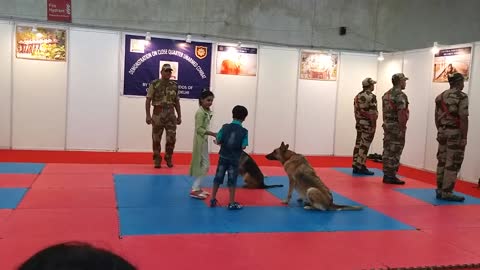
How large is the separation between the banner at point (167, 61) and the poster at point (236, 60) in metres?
0.34

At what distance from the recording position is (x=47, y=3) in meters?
11.9

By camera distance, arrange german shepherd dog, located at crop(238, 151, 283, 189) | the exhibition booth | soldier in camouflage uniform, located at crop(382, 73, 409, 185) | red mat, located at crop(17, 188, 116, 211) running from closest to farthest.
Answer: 1. red mat, located at crop(17, 188, 116, 211)
2. german shepherd dog, located at crop(238, 151, 283, 189)
3. soldier in camouflage uniform, located at crop(382, 73, 409, 185)
4. the exhibition booth

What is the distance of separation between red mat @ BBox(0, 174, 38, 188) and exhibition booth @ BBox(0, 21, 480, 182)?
3.91 metres

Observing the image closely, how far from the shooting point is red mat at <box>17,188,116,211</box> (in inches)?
257

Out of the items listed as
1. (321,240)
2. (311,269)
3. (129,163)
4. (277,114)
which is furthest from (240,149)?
(277,114)

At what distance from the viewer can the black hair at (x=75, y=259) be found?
3.03 ft

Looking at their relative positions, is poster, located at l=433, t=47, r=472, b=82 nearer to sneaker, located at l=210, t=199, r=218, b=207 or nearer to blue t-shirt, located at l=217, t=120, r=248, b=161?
blue t-shirt, located at l=217, t=120, r=248, b=161

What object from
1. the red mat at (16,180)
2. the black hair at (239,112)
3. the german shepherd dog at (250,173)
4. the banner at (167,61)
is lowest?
the red mat at (16,180)

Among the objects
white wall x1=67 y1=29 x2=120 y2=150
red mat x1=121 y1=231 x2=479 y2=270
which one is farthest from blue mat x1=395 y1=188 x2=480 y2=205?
white wall x1=67 y1=29 x2=120 y2=150

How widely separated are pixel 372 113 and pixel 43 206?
7.11 meters

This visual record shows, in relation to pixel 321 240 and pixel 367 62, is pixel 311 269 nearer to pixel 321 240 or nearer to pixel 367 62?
pixel 321 240

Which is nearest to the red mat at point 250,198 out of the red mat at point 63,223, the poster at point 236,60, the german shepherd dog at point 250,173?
the german shepherd dog at point 250,173

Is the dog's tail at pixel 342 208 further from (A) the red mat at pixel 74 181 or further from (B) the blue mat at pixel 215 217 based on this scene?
(A) the red mat at pixel 74 181

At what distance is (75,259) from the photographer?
934 millimetres
